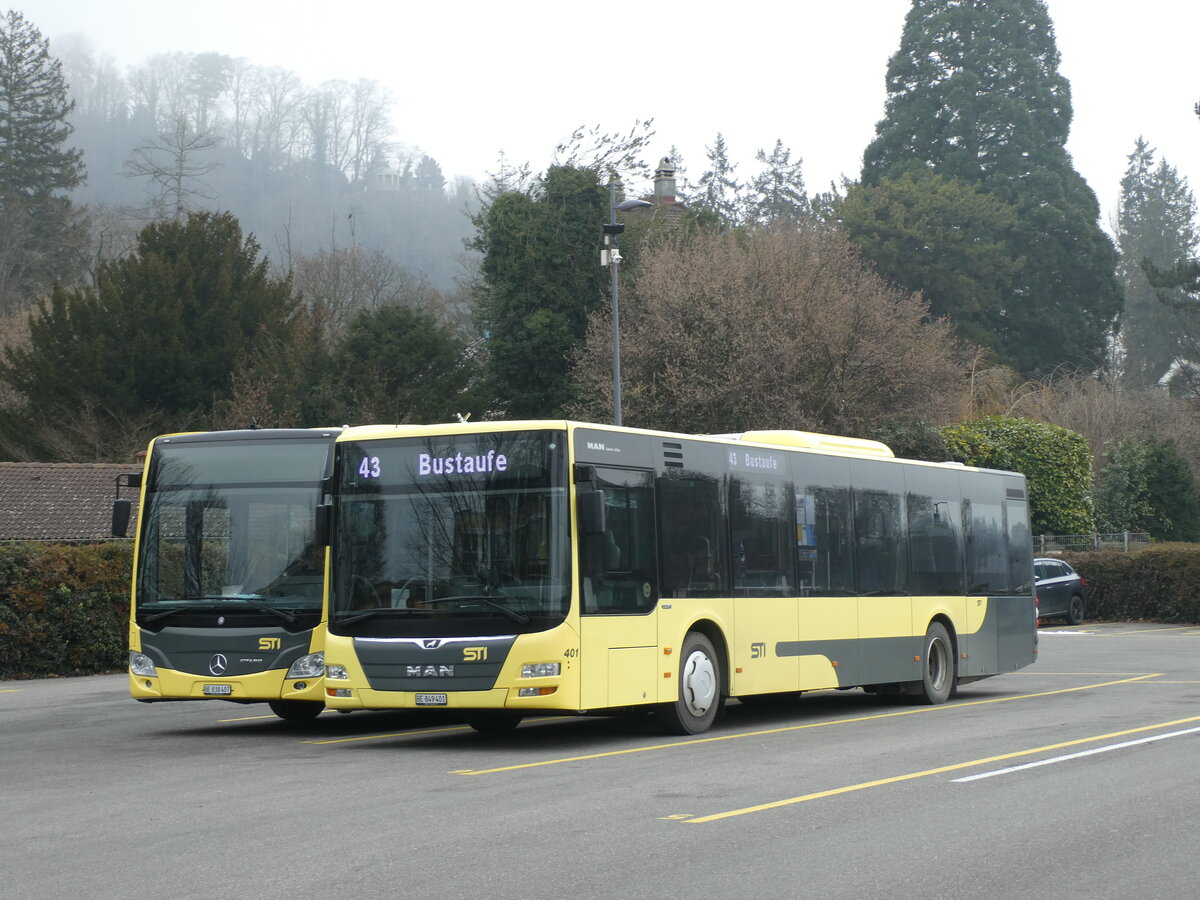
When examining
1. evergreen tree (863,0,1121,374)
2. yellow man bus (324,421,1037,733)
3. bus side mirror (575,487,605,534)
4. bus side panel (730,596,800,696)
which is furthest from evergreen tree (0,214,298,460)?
evergreen tree (863,0,1121,374)

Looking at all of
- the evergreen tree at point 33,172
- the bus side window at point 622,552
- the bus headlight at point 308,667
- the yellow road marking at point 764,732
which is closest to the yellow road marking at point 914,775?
the yellow road marking at point 764,732

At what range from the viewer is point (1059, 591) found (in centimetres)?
3869

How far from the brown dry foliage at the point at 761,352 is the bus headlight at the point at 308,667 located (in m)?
25.2

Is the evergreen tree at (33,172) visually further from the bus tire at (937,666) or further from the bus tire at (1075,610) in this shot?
the bus tire at (937,666)

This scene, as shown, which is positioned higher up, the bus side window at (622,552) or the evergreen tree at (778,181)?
the evergreen tree at (778,181)

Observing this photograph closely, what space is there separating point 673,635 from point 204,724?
19.1 feet

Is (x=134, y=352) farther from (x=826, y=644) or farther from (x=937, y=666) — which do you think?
(x=826, y=644)

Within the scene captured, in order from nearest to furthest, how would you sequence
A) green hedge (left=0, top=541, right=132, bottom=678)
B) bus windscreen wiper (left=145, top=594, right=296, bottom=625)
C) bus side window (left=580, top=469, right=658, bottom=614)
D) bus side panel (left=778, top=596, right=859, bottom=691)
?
bus side window (left=580, top=469, right=658, bottom=614)
bus windscreen wiper (left=145, top=594, right=296, bottom=625)
bus side panel (left=778, top=596, right=859, bottom=691)
green hedge (left=0, top=541, right=132, bottom=678)

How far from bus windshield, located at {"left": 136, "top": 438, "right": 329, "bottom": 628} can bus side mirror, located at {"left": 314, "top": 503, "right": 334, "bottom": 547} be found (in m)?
0.82

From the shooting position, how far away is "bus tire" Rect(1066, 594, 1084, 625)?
38938mm

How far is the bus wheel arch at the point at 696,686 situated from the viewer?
14672 mm

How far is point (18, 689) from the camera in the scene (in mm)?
22484

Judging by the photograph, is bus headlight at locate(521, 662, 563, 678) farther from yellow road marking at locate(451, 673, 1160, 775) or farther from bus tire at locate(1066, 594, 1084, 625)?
bus tire at locate(1066, 594, 1084, 625)

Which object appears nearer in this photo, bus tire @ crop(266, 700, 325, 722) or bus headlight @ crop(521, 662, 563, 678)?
bus headlight @ crop(521, 662, 563, 678)
